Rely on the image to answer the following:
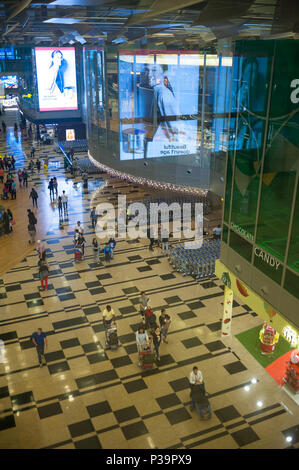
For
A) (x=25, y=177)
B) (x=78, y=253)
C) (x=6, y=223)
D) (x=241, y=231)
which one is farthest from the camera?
(x=25, y=177)

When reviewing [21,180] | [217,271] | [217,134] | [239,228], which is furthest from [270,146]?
[21,180]

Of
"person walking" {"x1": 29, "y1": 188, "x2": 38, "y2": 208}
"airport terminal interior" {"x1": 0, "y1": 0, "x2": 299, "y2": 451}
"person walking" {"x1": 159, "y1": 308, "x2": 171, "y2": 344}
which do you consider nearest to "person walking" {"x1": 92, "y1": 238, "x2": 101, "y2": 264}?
"airport terminal interior" {"x1": 0, "y1": 0, "x2": 299, "y2": 451}

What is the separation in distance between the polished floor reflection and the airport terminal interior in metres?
0.04

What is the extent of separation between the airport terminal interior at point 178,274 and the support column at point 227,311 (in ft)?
0.10

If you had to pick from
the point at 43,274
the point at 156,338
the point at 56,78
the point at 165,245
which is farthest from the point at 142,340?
the point at 56,78

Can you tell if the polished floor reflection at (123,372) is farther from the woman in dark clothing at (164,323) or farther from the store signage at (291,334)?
the store signage at (291,334)

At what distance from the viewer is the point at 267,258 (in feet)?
24.9

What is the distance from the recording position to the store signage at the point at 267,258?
7.34 m

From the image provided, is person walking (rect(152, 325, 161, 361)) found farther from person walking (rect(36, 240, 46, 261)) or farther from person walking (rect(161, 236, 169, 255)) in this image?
person walking (rect(161, 236, 169, 255))

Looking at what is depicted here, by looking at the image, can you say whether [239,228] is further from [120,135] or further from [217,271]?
[120,135]

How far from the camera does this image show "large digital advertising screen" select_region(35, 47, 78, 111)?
2378cm

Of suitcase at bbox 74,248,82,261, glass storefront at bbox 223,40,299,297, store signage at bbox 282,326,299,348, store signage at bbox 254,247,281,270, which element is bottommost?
suitcase at bbox 74,248,82,261

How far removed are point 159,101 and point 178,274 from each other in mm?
10638

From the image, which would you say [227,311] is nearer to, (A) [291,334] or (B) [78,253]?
(A) [291,334]
